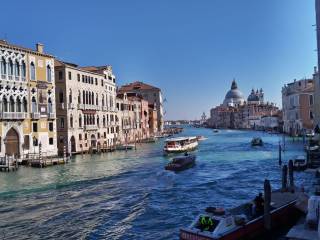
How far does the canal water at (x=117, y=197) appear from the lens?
13942mm

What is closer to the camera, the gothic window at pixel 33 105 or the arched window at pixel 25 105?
the arched window at pixel 25 105

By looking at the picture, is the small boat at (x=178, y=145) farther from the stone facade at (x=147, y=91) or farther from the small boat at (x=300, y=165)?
the stone facade at (x=147, y=91)

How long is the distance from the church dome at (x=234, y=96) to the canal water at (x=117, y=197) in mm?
157476

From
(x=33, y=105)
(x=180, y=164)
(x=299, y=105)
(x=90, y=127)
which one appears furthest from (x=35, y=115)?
(x=299, y=105)

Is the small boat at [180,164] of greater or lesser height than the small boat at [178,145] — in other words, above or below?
below

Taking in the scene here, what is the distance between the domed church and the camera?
185 m

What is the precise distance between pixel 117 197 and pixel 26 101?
18640 millimetres

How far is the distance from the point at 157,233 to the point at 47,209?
212 inches

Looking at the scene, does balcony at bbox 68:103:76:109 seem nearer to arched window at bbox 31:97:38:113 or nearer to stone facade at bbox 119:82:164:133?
arched window at bbox 31:97:38:113

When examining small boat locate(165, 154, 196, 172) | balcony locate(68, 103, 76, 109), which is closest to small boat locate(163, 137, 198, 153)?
balcony locate(68, 103, 76, 109)

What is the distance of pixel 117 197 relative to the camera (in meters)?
18.9

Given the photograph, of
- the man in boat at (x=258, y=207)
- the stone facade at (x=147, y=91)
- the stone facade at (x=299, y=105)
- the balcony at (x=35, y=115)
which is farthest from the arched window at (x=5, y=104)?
the stone facade at (x=147, y=91)

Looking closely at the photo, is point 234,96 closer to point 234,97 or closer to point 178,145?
point 234,97

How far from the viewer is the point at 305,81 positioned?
218 feet
